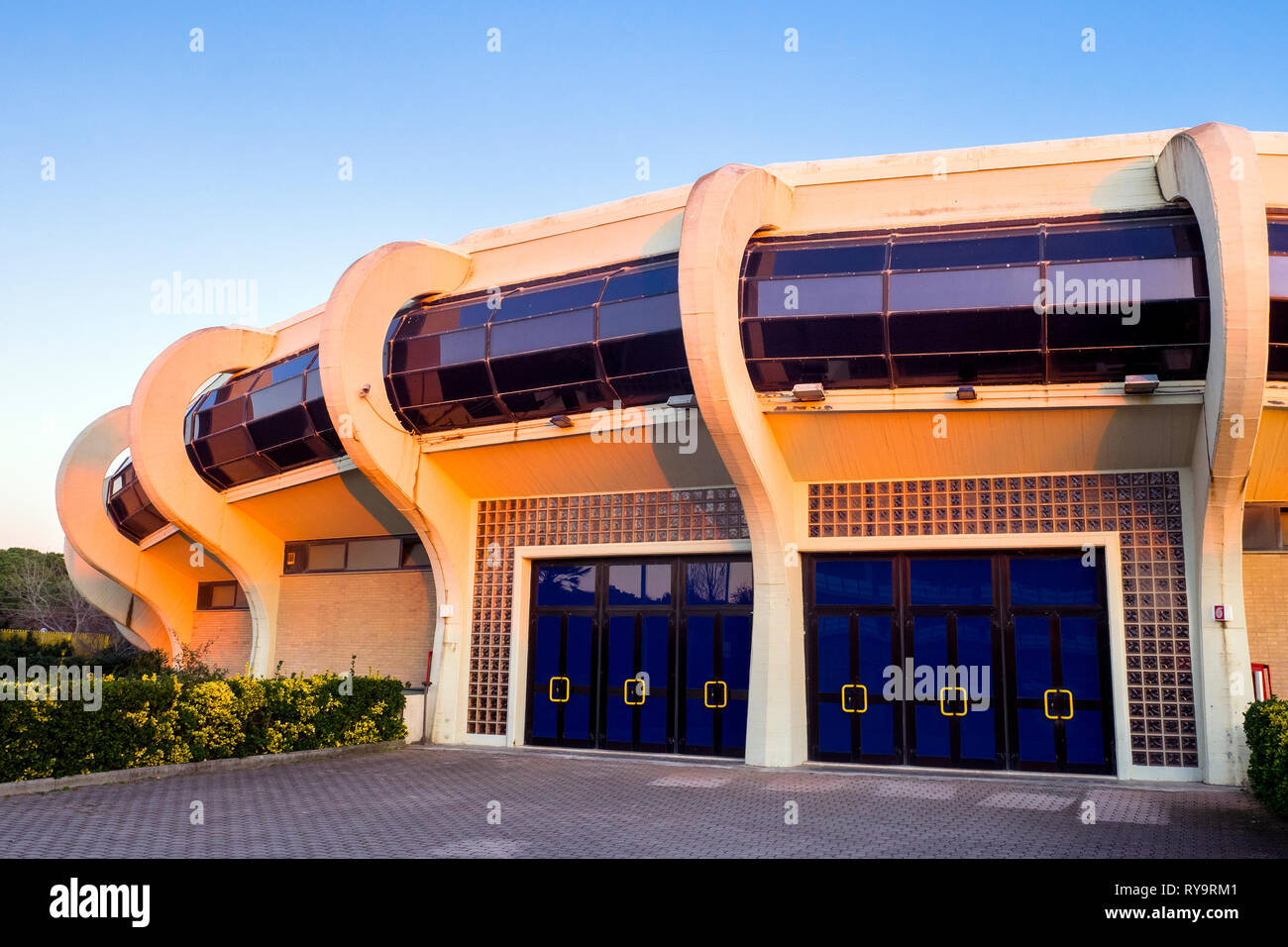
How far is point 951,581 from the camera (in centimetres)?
1471

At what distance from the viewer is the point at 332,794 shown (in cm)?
1190

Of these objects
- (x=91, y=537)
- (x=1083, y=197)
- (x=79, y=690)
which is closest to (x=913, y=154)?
(x=1083, y=197)

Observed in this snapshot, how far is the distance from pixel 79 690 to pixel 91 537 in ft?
51.5

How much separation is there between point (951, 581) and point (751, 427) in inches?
150

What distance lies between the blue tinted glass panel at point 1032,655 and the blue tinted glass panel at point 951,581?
599 millimetres

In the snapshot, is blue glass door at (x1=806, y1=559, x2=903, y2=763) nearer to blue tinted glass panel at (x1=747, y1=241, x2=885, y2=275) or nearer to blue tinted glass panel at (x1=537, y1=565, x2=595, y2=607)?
blue tinted glass panel at (x1=537, y1=565, x2=595, y2=607)

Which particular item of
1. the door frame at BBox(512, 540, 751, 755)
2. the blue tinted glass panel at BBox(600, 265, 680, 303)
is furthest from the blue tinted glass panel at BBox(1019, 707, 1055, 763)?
the blue tinted glass panel at BBox(600, 265, 680, 303)

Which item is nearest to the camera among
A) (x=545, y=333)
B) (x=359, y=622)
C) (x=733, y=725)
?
(x=545, y=333)

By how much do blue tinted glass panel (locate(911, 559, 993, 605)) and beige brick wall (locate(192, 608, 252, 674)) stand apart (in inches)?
627

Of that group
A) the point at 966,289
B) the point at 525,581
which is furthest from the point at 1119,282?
the point at 525,581

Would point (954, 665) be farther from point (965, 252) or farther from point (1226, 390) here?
point (965, 252)

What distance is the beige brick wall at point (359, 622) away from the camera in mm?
19359

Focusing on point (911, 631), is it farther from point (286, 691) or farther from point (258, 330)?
point (258, 330)

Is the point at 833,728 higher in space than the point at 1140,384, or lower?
lower
